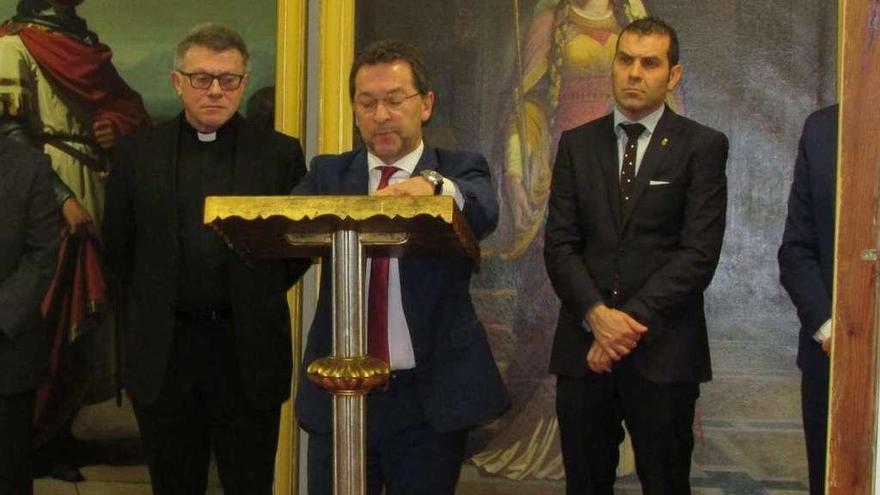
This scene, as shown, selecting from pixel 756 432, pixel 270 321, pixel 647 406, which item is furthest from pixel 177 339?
pixel 756 432

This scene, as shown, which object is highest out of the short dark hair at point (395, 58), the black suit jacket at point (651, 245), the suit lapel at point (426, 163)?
the short dark hair at point (395, 58)

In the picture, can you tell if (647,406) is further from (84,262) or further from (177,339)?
(84,262)

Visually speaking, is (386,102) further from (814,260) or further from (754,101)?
(754,101)

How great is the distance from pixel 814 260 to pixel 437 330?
1.37 meters

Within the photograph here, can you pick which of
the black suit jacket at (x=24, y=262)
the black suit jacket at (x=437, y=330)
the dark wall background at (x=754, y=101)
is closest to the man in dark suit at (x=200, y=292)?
the black suit jacket at (x=24, y=262)

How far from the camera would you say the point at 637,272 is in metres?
3.39

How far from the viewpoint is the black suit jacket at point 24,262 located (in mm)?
3645

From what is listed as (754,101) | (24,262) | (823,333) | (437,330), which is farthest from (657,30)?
(24,262)

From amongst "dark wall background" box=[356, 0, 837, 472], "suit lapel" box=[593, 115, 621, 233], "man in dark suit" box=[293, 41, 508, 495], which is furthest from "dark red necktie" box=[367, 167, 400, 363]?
"dark wall background" box=[356, 0, 837, 472]

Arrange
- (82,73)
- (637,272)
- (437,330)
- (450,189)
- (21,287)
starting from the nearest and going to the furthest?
1. (450,189)
2. (437,330)
3. (637,272)
4. (21,287)
5. (82,73)

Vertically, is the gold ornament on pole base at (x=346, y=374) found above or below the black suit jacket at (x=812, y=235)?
below

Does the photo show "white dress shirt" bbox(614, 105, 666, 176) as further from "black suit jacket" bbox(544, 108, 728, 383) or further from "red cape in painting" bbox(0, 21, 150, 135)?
"red cape in painting" bbox(0, 21, 150, 135)

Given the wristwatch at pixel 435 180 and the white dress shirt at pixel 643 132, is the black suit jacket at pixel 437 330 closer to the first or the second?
the wristwatch at pixel 435 180

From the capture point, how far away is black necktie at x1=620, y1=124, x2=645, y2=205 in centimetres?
348
